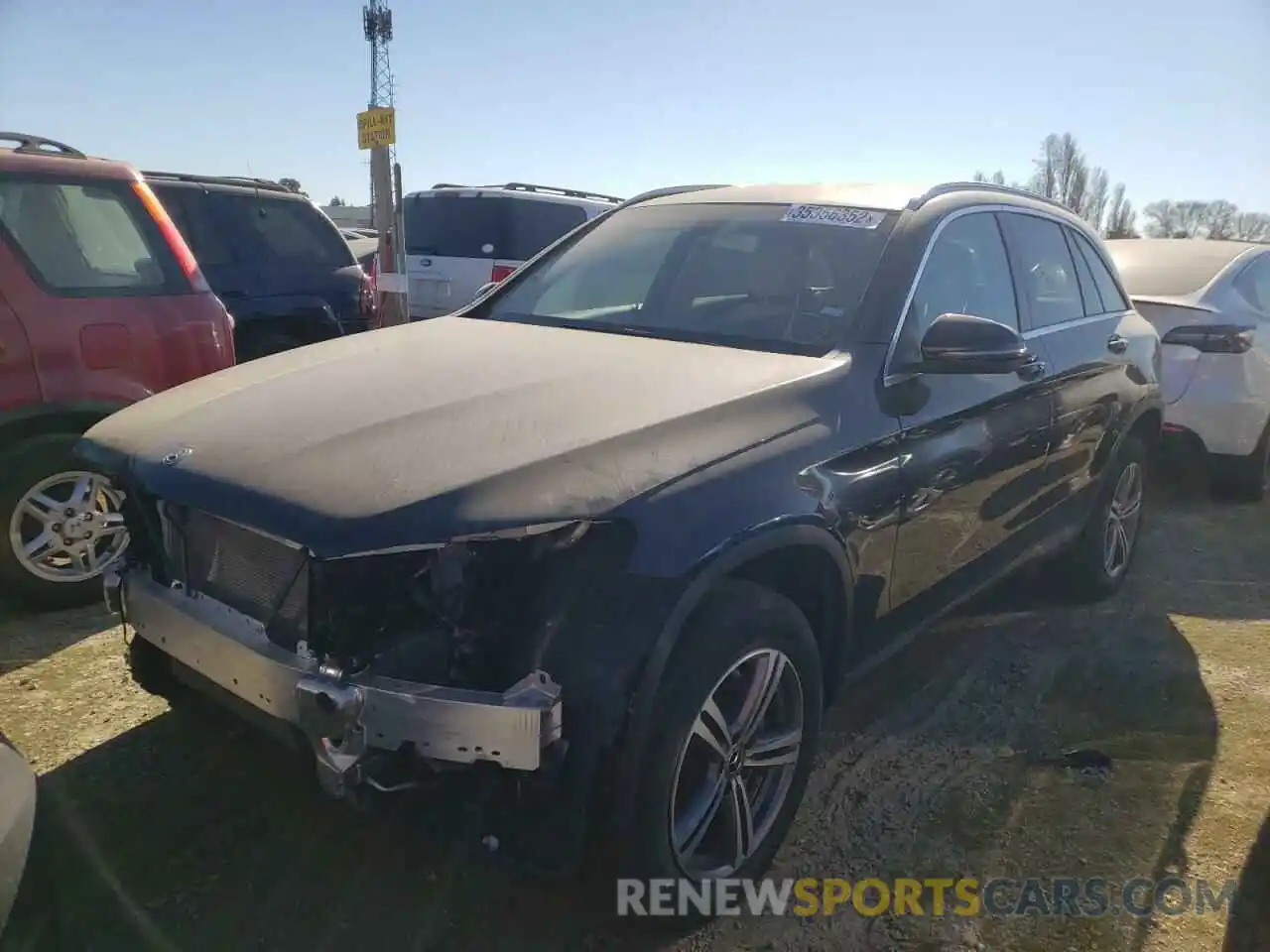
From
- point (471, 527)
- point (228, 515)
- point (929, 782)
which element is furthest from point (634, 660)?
point (929, 782)

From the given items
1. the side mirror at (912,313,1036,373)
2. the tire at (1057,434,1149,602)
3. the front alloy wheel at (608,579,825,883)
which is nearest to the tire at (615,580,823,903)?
the front alloy wheel at (608,579,825,883)

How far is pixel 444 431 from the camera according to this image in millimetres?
2311

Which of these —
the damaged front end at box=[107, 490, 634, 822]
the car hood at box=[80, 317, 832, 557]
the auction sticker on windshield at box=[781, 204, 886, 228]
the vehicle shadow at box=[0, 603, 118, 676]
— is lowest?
the vehicle shadow at box=[0, 603, 118, 676]

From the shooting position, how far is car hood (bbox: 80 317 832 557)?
6.61 ft

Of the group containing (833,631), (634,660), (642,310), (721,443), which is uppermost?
(642,310)

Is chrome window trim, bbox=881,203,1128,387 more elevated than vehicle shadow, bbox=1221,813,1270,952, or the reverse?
chrome window trim, bbox=881,203,1128,387

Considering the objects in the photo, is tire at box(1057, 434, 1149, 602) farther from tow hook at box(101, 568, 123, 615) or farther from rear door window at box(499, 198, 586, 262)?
rear door window at box(499, 198, 586, 262)

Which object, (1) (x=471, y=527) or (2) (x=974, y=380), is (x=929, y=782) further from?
(1) (x=471, y=527)

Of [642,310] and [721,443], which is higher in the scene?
[642,310]

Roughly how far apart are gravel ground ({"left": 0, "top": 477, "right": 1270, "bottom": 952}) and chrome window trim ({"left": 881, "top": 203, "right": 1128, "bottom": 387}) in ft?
4.37

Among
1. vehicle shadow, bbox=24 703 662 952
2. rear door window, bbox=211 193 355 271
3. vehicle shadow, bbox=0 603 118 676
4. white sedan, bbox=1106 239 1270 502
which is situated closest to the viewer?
vehicle shadow, bbox=24 703 662 952

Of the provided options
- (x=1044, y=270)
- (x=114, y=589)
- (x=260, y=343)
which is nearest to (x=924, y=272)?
(x=1044, y=270)

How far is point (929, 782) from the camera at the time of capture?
320 centimetres

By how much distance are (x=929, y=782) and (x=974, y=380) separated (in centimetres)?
135
